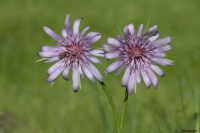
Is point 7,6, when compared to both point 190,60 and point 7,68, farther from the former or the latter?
point 190,60

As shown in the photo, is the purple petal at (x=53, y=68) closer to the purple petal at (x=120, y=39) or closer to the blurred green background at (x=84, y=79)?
the purple petal at (x=120, y=39)

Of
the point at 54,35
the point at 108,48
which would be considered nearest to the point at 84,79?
the point at 54,35

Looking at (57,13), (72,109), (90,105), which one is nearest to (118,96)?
(90,105)

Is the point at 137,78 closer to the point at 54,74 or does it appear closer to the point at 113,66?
the point at 113,66

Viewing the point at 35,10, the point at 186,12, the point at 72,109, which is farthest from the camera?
the point at 186,12

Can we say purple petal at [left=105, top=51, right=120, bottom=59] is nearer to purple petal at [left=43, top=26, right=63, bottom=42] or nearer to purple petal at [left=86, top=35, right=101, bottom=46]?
purple petal at [left=86, top=35, right=101, bottom=46]

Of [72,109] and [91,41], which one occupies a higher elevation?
[91,41]

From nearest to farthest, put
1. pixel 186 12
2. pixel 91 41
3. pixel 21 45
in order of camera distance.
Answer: pixel 91 41 → pixel 21 45 → pixel 186 12
